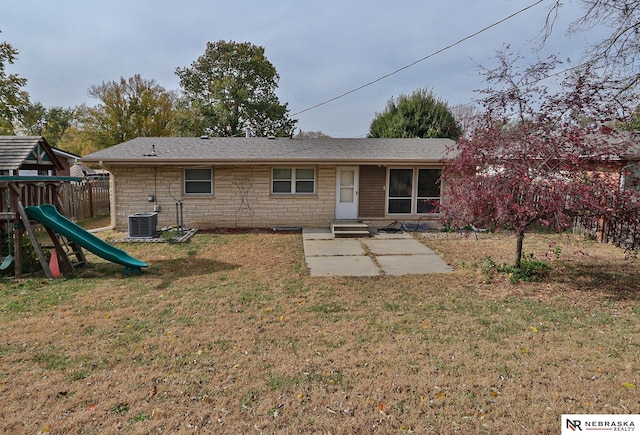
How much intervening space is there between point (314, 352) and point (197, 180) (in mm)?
9190

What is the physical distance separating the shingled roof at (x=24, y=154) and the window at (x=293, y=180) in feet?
19.0

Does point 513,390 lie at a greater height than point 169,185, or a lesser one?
lesser

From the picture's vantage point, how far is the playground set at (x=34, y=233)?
20.5 ft

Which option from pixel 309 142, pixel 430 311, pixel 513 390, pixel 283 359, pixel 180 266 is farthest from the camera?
pixel 309 142

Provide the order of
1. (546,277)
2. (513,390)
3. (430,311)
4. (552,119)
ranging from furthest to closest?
(546,277)
(552,119)
(430,311)
(513,390)

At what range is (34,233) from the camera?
6.39m

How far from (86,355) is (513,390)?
13.1ft

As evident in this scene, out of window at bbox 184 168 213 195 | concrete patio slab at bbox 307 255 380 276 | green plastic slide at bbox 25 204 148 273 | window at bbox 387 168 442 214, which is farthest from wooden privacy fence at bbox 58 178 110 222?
window at bbox 387 168 442 214

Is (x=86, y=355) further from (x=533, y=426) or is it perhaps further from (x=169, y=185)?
(x=169, y=185)

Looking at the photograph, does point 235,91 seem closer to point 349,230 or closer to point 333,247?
point 349,230

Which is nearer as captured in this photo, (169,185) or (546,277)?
(546,277)

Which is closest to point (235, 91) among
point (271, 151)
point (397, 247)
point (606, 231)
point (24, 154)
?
point (271, 151)

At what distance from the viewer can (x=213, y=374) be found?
326cm

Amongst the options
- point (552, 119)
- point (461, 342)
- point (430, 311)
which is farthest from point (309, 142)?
point (461, 342)
